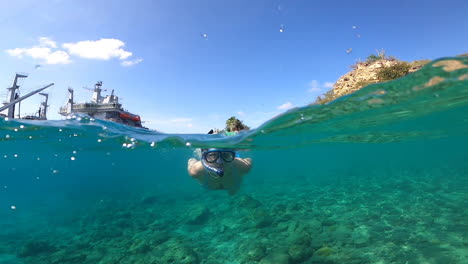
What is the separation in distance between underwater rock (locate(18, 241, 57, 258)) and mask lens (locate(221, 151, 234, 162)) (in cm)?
1057

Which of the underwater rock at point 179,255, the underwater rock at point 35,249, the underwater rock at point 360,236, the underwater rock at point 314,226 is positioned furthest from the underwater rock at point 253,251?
the underwater rock at point 35,249

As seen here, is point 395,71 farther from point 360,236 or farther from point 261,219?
point 261,219

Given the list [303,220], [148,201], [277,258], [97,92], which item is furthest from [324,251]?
[97,92]

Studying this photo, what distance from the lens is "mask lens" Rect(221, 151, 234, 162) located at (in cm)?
814

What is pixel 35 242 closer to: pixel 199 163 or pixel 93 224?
pixel 93 224

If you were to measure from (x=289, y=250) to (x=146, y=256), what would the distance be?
5.88 m

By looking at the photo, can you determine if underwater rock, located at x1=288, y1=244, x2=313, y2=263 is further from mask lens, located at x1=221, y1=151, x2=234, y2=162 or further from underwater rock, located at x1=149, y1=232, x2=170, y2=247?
underwater rock, located at x1=149, y1=232, x2=170, y2=247

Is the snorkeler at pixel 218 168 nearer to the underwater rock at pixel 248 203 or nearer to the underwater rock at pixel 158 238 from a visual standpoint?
the underwater rock at pixel 158 238

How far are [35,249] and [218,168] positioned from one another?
11.2 m

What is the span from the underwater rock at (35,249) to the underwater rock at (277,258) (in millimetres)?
10699

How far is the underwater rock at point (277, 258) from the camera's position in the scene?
807 centimetres

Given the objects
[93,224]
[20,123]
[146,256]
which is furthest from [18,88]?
[146,256]

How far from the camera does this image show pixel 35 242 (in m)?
12.1

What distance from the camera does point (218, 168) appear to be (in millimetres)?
7711
